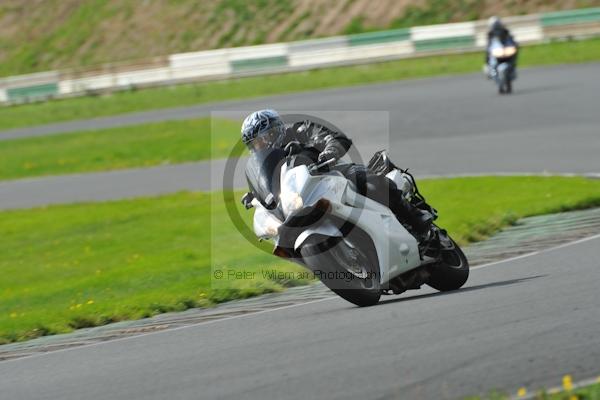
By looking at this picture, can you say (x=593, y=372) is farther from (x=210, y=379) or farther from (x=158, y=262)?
(x=158, y=262)

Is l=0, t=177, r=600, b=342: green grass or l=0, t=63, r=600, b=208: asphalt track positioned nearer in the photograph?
l=0, t=177, r=600, b=342: green grass

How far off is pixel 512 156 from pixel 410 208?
823 centimetres

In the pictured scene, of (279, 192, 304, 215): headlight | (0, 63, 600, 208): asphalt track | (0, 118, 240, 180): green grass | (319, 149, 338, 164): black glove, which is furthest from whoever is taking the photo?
(0, 118, 240, 180): green grass

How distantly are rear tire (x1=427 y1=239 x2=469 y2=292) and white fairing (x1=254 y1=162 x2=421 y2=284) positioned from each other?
0.35 m

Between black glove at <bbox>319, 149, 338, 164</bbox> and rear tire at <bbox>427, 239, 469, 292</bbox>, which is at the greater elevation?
black glove at <bbox>319, 149, 338, 164</bbox>

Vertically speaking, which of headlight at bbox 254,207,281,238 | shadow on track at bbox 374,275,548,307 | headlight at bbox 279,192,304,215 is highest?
headlight at bbox 279,192,304,215

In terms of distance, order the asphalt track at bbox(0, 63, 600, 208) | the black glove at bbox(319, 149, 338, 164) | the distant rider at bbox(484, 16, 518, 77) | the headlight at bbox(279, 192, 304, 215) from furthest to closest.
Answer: the distant rider at bbox(484, 16, 518, 77), the asphalt track at bbox(0, 63, 600, 208), the black glove at bbox(319, 149, 338, 164), the headlight at bbox(279, 192, 304, 215)

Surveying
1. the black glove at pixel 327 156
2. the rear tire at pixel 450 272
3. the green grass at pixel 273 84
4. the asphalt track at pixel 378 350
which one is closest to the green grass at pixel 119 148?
the green grass at pixel 273 84

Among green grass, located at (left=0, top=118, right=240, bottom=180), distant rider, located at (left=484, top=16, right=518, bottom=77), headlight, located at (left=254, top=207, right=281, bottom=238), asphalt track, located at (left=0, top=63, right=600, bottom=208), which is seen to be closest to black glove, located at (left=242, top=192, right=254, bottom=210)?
headlight, located at (left=254, top=207, right=281, bottom=238)

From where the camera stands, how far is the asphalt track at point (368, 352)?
5594 millimetres

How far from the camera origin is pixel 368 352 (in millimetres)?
6312

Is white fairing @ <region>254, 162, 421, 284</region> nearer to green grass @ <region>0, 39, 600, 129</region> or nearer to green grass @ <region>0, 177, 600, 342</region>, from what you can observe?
green grass @ <region>0, 177, 600, 342</region>

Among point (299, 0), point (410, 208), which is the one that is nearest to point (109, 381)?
point (410, 208)

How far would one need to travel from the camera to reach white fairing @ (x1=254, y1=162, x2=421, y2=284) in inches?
292
